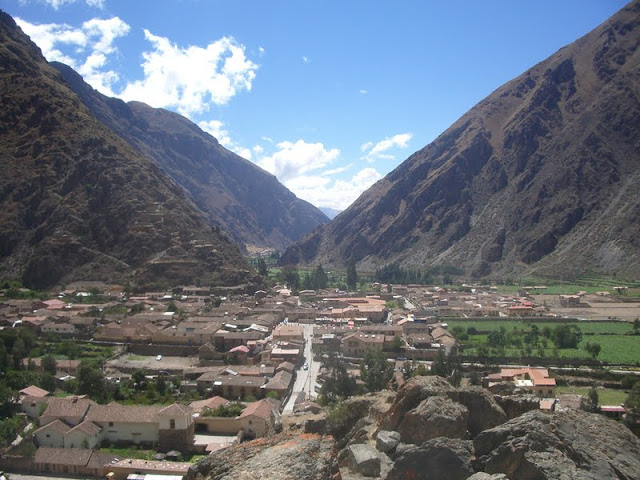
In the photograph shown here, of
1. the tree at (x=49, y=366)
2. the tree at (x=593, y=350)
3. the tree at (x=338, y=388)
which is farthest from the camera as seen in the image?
the tree at (x=593, y=350)

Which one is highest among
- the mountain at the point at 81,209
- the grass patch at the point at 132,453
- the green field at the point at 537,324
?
the mountain at the point at 81,209

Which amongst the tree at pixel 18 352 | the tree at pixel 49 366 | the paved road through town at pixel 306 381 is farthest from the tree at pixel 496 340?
the tree at pixel 18 352

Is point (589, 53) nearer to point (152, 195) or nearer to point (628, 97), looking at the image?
point (628, 97)

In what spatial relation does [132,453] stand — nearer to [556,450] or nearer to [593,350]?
[556,450]

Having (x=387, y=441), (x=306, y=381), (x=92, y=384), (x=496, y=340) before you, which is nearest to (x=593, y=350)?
Answer: (x=496, y=340)

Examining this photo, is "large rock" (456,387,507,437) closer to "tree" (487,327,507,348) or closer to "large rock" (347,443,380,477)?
"large rock" (347,443,380,477)

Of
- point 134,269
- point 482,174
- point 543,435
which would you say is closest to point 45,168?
point 134,269

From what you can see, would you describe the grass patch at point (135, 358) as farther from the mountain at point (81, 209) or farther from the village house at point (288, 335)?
the mountain at point (81, 209)
